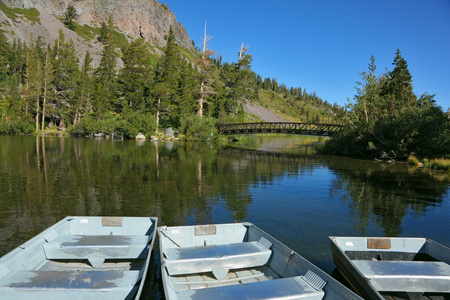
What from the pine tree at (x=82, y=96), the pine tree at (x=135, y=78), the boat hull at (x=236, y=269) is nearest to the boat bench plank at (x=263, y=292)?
the boat hull at (x=236, y=269)

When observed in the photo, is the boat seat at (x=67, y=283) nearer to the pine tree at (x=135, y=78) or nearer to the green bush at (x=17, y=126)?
the pine tree at (x=135, y=78)

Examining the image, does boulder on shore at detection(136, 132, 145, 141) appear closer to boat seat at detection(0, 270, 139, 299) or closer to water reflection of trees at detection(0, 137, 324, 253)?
water reflection of trees at detection(0, 137, 324, 253)

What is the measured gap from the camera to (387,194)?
16.1m

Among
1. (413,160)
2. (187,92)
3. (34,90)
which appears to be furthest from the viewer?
(187,92)

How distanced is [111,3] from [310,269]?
192 metres

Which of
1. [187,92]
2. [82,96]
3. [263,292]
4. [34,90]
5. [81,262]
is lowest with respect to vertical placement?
[81,262]

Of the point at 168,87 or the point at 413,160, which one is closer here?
the point at 413,160

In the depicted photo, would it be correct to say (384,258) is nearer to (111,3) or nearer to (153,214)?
(153,214)

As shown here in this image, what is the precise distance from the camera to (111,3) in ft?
533

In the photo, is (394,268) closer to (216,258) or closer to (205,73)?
(216,258)

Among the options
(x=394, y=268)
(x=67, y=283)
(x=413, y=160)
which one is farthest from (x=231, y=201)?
(x=413, y=160)

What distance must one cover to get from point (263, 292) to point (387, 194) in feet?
47.8

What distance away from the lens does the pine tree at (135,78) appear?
63.2 meters

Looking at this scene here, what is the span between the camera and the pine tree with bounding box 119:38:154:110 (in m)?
63.2
